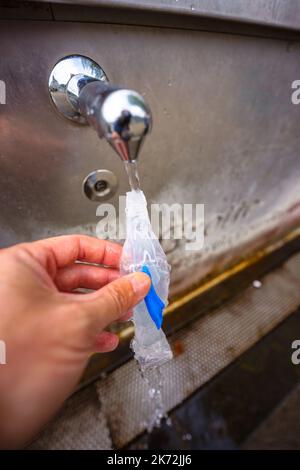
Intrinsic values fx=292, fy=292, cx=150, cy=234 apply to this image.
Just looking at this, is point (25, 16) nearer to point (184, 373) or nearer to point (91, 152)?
point (91, 152)

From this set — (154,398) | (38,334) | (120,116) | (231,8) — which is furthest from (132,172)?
(154,398)

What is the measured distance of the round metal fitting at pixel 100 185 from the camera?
0.62 m

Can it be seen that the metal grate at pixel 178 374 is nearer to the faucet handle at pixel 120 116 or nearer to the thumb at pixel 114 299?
the thumb at pixel 114 299

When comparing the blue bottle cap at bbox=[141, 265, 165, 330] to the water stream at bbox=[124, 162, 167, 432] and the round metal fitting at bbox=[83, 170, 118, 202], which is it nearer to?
the round metal fitting at bbox=[83, 170, 118, 202]

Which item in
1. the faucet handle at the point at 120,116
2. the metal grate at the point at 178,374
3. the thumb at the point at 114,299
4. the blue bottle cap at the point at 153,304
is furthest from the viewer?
the metal grate at the point at 178,374

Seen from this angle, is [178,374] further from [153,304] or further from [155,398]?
[153,304]

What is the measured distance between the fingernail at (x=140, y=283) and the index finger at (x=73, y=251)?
154mm

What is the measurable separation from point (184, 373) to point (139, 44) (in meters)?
1.01

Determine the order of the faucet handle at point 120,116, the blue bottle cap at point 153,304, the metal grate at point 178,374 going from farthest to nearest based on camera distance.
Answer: the metal grate at point 178,374, the blue bottle cap at point 153,304, the faucet handle at point 120,116

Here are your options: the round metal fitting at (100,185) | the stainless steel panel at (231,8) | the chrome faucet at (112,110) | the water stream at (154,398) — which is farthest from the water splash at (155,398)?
the stainless steel panel at (231,8)

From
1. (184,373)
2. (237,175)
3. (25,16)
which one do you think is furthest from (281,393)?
(25,16)

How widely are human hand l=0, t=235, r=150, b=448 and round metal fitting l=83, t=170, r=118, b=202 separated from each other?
215 millimetres

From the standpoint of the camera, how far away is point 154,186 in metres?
0.75
